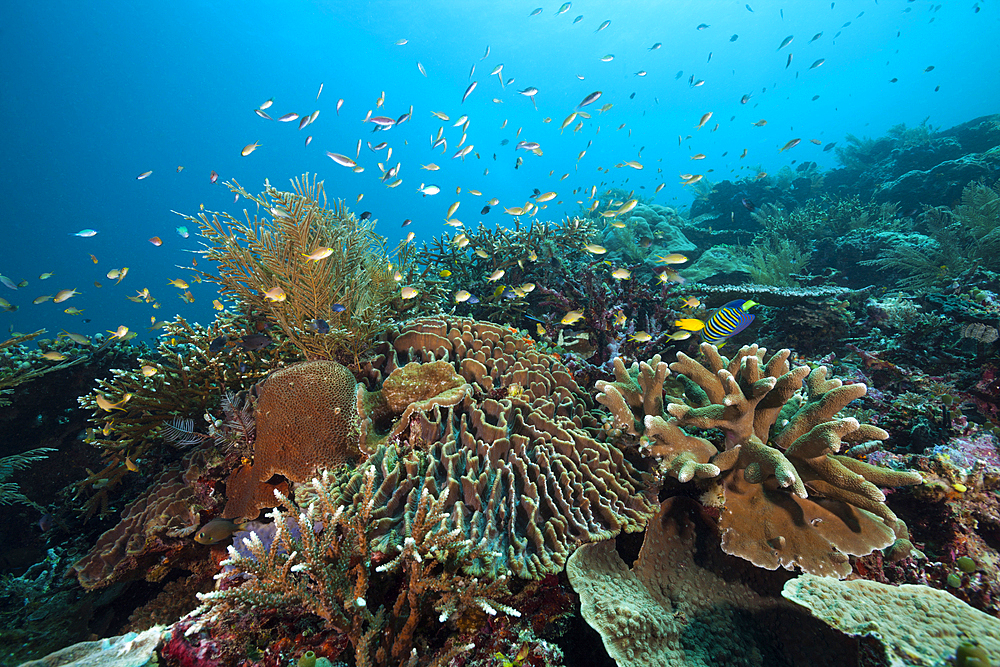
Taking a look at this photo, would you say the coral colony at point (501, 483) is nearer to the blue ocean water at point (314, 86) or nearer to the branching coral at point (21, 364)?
the branching coral at point (21, 364)

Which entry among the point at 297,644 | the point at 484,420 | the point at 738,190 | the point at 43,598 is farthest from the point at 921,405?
the point at 738,190

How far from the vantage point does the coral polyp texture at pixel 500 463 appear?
7.62 ft

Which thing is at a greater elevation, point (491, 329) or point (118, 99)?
point (118, 99)

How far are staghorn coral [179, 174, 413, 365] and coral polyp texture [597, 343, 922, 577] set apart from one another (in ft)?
10.6

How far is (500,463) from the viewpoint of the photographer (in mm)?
2725

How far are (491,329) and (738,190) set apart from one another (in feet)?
61.5

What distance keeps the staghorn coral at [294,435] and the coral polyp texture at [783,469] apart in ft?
8.42

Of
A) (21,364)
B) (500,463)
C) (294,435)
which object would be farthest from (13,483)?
(500,463)

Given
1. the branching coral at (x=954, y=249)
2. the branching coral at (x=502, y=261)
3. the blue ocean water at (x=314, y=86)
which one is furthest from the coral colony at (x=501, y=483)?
the blue ocean water at (x=314, y=86)

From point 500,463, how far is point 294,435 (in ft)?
6.07

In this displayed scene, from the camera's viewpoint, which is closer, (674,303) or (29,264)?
(674,303)

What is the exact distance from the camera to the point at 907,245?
759 centimetres

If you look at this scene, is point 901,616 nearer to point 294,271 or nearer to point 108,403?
point 294,271

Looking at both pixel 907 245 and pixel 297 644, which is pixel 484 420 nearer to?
pixel 297 644
